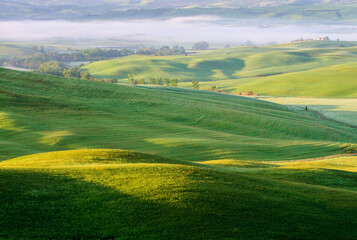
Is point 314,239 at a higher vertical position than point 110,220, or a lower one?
lower

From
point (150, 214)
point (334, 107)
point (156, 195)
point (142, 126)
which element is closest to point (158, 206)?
point (150, 214)

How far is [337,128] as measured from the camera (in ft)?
205

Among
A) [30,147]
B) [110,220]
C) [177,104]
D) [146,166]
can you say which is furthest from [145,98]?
[110,220]

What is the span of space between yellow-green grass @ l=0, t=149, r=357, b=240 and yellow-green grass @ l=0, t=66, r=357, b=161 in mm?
17291

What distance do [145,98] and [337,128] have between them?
102 feet

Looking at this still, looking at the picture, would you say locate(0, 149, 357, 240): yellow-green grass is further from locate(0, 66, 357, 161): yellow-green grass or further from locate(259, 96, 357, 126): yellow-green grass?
locate(259, 96, 357, 126): yellow-green grass

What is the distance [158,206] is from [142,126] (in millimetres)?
33343

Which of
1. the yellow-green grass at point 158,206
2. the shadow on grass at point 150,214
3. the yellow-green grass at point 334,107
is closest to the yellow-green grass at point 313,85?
the yellow-green grass at point 334,107

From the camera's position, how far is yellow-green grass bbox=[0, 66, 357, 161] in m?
37.8

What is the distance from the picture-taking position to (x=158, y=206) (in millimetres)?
13617

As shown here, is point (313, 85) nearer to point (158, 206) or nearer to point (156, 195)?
point (156, 195)

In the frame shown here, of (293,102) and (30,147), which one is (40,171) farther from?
(293,102)

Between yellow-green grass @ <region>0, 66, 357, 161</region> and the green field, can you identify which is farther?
yellow-green grass @ <region>0, 66, 357, 161</region>

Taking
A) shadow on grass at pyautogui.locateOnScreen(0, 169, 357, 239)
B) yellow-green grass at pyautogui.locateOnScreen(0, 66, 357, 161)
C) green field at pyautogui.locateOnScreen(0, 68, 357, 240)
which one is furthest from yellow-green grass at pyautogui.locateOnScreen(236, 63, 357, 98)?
shadow on grass at pyautogui.locateOnScreen(0, 169, 357, 239)
